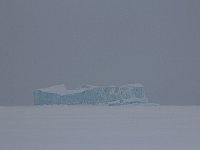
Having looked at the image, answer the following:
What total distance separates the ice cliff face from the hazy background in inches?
1.5

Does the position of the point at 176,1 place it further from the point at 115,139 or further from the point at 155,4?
the point at 115,139

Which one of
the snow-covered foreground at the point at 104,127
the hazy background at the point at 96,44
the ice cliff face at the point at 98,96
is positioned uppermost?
the hazy background at the point at 96,44

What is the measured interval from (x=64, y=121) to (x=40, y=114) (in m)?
0.04

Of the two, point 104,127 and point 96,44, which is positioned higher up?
point 96,44

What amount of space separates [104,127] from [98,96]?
50 millimetres

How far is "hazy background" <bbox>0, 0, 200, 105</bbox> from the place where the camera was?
0.66m

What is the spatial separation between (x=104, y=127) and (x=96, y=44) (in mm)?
145

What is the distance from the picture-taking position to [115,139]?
2.02 feet

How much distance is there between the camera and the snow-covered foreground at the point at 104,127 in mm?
602

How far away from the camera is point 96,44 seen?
67 cm

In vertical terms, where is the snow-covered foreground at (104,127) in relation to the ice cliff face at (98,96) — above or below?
below

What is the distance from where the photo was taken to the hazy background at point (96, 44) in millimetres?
658

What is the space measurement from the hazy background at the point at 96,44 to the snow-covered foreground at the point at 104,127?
0.05 metres

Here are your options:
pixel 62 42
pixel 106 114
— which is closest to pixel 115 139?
pixel 106 114
